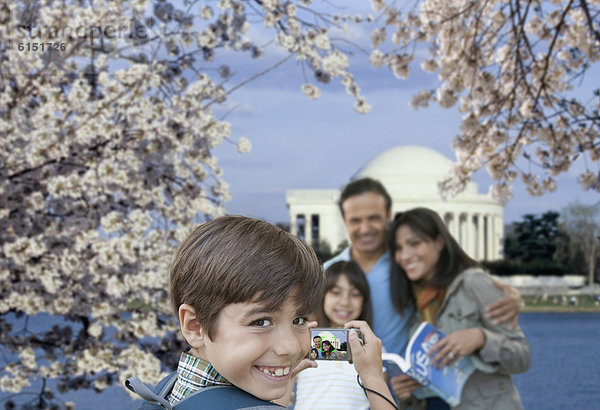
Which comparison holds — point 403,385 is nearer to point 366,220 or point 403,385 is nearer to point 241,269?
point 366,220

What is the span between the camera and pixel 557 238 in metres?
41.5

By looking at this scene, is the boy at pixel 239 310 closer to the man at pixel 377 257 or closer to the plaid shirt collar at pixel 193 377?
the plaid shirt collar at pixel 193 377

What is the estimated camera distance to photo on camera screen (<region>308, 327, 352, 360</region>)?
1.14 meters

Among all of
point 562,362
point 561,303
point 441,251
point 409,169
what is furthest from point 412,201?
point 441,251

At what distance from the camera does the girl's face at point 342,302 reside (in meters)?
2.32

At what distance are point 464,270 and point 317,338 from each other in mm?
1792

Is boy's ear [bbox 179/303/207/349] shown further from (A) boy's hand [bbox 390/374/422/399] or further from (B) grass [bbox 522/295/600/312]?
(B) grass [bbox 522/295/600/312]

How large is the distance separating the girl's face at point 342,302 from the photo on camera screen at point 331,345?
3.77ft

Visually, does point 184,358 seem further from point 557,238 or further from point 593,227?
point 557,238

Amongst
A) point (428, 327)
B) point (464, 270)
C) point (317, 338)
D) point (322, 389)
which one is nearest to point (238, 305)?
point (317, 338)

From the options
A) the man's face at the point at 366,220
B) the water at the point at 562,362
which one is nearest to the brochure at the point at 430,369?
the man's face at the point at 366,220

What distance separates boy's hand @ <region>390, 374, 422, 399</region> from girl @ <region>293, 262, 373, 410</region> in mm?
322

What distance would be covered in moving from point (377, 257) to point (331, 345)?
5.81 ft

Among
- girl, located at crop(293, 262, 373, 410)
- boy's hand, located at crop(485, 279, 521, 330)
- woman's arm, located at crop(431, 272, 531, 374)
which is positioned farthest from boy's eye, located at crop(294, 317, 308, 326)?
boy's hand, located at crop(485, 279, 521, 330)
